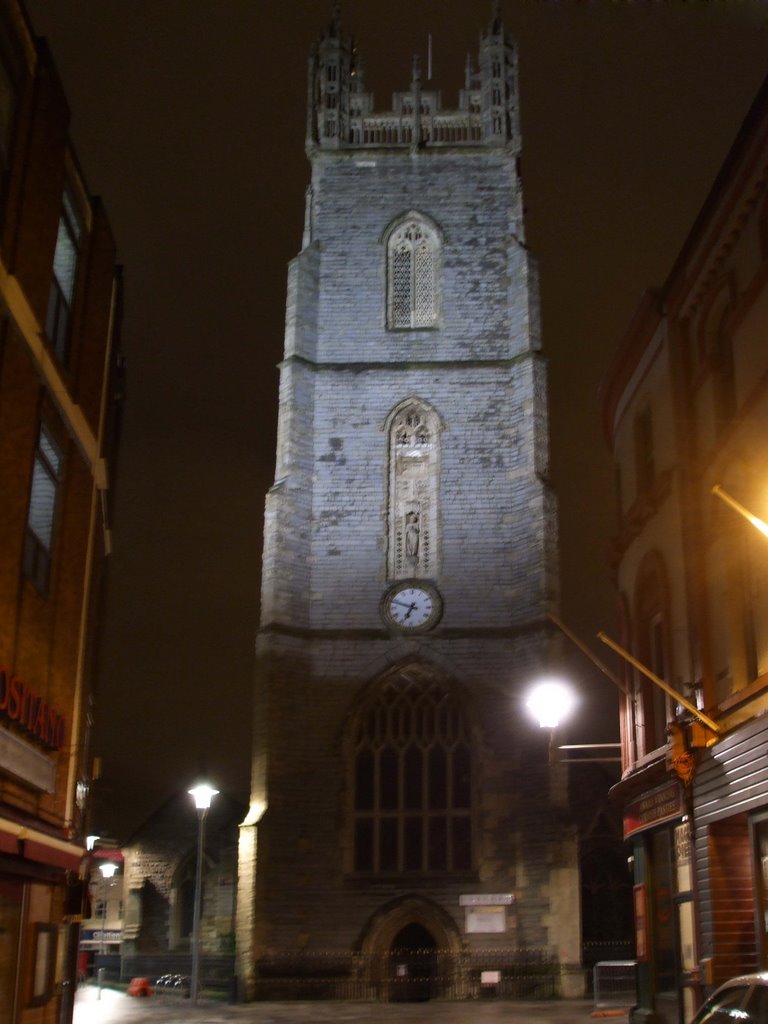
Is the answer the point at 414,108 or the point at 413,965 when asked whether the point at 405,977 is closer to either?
the point at 413,965

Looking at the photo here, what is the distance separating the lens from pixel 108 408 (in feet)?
65.5

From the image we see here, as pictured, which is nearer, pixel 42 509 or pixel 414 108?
pixel 42 509

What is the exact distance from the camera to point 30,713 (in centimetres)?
1246

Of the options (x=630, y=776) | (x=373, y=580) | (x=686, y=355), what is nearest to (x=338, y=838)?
(x=373, y=580)

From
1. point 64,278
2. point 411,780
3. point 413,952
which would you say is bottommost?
point 413,952

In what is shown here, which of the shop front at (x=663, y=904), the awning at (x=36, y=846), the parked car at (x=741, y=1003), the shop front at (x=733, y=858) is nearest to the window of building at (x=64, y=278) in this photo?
the awning at (x=36, y=846)

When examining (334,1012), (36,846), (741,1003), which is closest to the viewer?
(741,1003)

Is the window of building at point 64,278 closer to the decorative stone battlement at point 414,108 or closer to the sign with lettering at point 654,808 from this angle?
the sign with lettering at point 654,808

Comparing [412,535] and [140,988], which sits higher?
[412,535]

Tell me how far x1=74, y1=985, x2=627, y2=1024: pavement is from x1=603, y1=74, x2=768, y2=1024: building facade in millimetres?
5893

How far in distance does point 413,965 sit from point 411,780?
4415 millimetres

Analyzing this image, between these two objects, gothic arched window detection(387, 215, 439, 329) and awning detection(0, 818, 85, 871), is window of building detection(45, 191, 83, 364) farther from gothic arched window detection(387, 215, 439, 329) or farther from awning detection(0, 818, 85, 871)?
gothic arched window detection(387, 215, 439, 329)

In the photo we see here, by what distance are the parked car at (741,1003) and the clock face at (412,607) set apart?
24.4 metres

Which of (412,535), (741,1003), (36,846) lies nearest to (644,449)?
(36,846)
